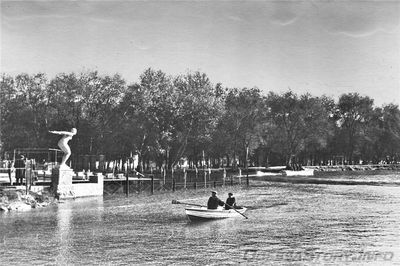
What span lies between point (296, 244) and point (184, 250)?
5810 millimetres

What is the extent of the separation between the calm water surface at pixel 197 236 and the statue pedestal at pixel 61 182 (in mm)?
1781

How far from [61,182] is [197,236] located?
2270 cm

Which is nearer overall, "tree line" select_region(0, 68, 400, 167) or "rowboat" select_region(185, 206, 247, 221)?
"rowboat" select_region(185, 206, 247, 221)

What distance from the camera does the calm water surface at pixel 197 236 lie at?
24.0 meters

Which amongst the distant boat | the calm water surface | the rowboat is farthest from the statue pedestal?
the distant boat

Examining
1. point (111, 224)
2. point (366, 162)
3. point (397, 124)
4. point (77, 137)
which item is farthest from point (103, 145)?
point (366, 162)

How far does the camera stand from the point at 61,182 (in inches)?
1964

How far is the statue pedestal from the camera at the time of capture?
160 ft

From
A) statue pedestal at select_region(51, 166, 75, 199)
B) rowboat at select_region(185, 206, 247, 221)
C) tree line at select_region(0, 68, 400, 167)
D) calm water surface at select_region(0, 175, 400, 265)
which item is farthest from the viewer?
tree line at select_region(0, 68, 400, 167)

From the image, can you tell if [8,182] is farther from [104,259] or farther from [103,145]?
[103,145]

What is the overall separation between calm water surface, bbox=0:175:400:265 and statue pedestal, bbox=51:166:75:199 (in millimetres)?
1781

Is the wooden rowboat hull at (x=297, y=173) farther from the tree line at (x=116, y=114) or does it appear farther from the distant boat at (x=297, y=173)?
the tree line at (x=116, y=114)

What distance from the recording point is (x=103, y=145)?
91250mm

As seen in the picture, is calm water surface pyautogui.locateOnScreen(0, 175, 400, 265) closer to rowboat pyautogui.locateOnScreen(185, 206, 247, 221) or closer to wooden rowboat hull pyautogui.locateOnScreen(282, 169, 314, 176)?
rowboat pyautogui.locateOnScreen(185, 206, 247, 221)
